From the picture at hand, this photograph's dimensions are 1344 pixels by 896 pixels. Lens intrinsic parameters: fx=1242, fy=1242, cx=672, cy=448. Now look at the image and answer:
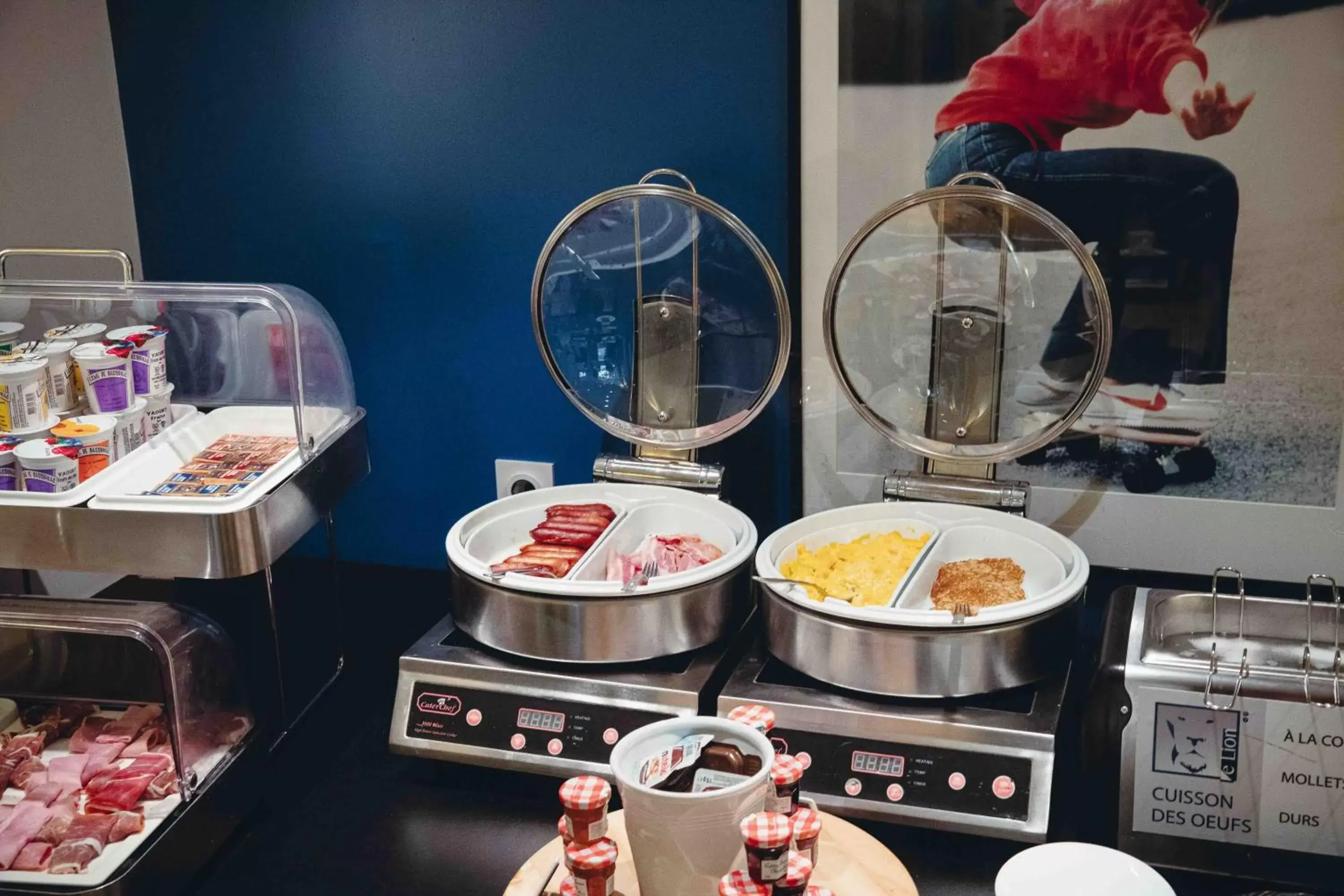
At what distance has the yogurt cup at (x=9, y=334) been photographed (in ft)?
5.76

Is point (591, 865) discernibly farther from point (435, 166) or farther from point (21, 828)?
point (435, 166)

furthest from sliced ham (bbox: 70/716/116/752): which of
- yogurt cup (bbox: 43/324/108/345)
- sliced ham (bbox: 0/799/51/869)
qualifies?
yogurt cup (bbox: 43/324/108/345)

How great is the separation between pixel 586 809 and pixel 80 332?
1.12 meters

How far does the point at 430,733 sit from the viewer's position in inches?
61.5

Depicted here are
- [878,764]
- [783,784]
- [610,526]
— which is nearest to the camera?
[783,784]

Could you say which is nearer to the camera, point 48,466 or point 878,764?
point 878,764

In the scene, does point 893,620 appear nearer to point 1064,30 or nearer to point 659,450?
point 659,450

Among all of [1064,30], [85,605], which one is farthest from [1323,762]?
[85,605]

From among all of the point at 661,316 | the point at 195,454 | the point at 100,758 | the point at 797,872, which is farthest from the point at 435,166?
the point at 797,872

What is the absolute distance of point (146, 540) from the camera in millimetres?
1524

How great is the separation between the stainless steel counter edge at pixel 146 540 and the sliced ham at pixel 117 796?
9.7 inches

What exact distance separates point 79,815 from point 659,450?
0.89 meters

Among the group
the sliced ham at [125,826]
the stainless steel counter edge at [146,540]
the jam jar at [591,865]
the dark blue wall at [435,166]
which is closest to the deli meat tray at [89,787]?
the sliced ham at [125,826]

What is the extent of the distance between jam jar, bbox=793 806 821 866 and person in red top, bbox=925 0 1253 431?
28.1 inches
